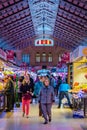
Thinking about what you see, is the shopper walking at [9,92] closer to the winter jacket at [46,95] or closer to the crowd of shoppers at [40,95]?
the crowd of shoppers at [40,95]

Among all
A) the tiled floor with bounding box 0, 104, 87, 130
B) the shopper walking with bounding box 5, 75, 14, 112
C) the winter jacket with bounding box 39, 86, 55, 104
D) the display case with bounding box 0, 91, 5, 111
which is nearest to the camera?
the tiled floor with bounding box 0, 104, 87, 130

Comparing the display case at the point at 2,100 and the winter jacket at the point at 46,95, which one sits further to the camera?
the display case at the point at 2,100

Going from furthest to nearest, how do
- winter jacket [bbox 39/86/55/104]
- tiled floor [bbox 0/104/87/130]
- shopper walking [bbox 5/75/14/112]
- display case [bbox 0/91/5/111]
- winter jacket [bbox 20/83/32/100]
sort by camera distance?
shopper walking [bbox 5/75/14/112] → display case [bbox 0/91/5/111] → winter jacket [bbox 20/83/32/100] → winter jacket [bbox 39/86/55/104] → tiled floor [bbox 0/104/87/130]

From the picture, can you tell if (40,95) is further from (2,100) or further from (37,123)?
(2,100)

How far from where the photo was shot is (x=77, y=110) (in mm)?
15594

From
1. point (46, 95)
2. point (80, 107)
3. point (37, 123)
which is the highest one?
point (46, 95)

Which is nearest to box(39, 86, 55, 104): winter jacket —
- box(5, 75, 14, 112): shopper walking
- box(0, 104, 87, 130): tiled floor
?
box(0, 104, 87, 130): tiled floor

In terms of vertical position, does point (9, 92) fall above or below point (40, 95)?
above

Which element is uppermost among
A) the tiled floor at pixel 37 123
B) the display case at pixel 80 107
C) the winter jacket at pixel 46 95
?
the winter jacket at pixel 46 95

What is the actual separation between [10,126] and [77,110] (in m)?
3.97

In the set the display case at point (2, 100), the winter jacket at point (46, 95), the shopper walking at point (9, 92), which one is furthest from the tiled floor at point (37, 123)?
the shopper walking at point (9, 92)

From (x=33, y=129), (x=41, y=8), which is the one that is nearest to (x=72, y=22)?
(x=41, y=8)

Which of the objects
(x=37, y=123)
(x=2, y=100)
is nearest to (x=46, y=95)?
(x=37, y=123)

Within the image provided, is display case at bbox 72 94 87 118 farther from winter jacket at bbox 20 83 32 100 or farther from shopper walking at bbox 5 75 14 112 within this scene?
shopper walking at bbox 5 75 14 112
